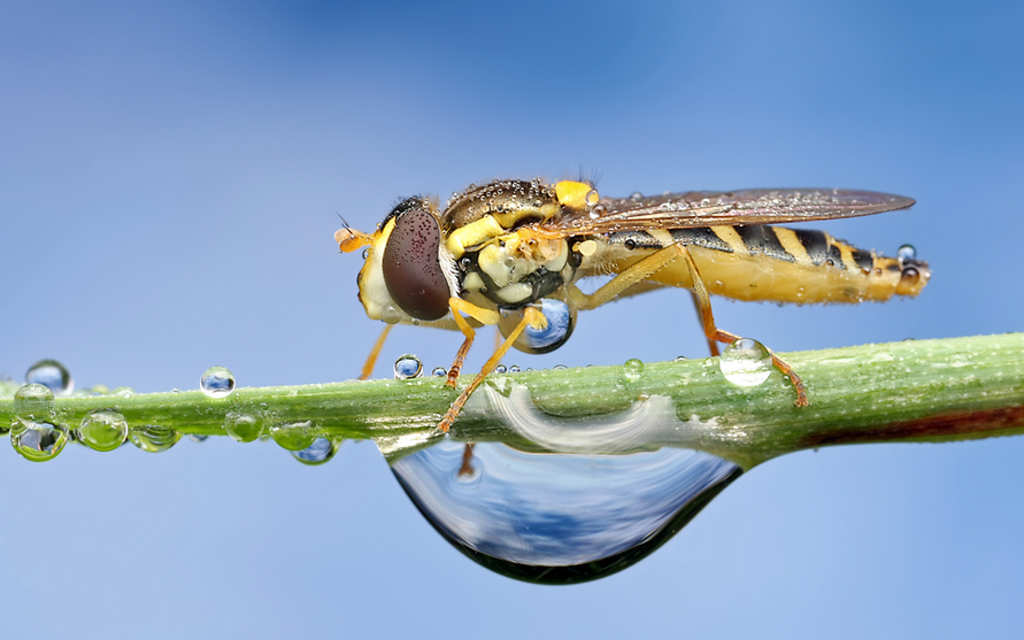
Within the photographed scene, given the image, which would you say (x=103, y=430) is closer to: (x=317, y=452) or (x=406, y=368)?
(x=317, y=452)

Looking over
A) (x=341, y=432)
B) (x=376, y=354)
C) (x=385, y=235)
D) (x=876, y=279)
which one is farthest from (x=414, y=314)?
(x=876, y=279)

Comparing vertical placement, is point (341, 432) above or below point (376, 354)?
below

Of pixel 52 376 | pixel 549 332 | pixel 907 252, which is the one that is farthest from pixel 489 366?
pixel 907 252

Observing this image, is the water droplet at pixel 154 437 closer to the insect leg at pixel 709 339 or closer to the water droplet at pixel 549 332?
the water droplet at pixel 549 332

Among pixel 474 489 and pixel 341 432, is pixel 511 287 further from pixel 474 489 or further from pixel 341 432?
pixel 341 432

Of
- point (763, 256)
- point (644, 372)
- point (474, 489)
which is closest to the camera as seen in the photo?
point (644, 372)

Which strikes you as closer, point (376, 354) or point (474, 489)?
point (474, 489)

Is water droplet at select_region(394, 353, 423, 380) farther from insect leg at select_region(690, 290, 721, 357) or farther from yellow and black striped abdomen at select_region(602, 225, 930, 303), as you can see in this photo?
yellow and black striped abdomen at select_region(602, 225, 930, 303)
